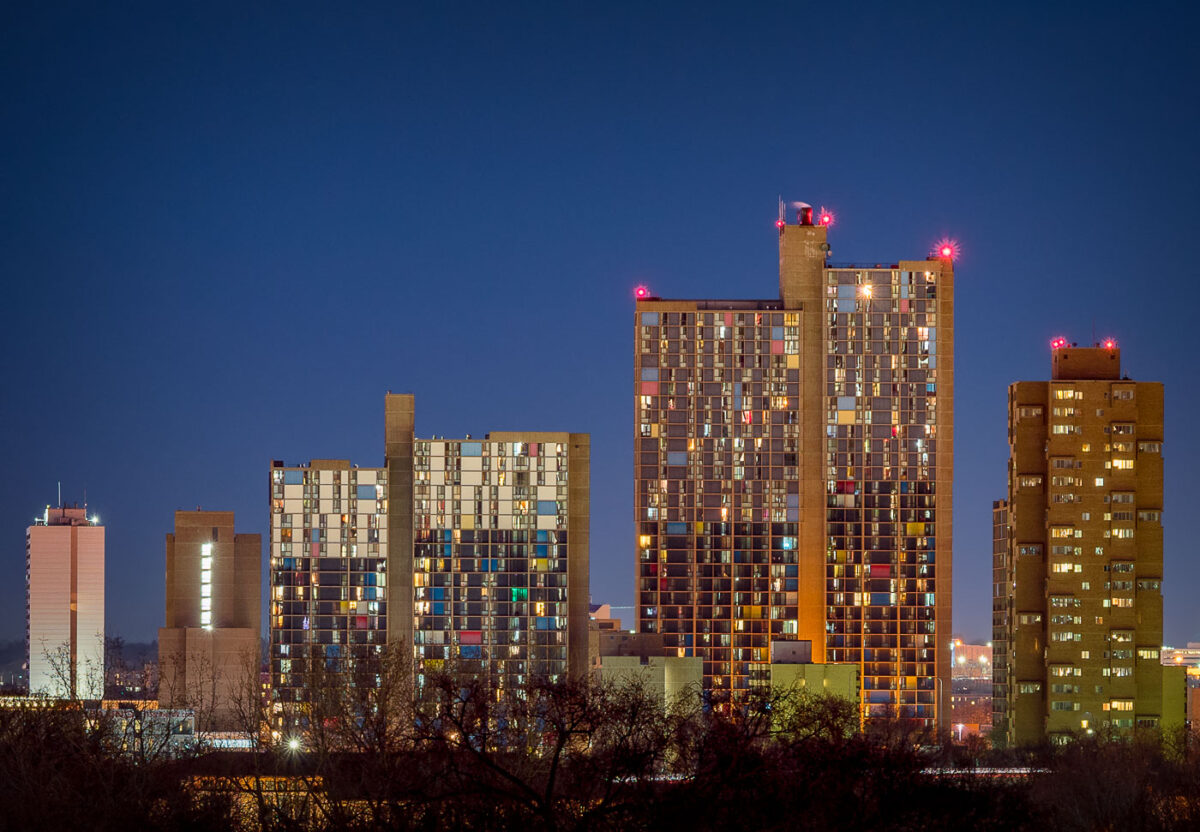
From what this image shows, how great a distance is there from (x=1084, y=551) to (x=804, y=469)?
2877 centimetres

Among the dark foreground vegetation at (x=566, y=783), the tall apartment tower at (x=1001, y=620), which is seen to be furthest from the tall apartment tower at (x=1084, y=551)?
the dark foreground vegetation at (x=566, y=783)

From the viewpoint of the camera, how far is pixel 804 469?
593ft

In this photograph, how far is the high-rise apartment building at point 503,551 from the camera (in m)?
176

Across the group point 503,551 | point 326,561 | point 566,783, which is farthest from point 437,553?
point 566,783

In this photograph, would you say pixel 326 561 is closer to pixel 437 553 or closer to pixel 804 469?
pixel 437 553

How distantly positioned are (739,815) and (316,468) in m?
142

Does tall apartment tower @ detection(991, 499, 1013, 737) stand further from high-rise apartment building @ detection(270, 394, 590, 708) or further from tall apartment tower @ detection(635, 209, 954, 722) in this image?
high-rise apartment building @ detection(270, 394, 590, 708)

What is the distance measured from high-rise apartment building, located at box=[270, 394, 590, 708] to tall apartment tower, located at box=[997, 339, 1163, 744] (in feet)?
131

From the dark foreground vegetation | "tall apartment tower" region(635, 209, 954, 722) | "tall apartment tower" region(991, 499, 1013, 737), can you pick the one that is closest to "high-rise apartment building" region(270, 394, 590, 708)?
"tall apartment tower" region(635, 209, 954, 722)

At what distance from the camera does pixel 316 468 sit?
590ft

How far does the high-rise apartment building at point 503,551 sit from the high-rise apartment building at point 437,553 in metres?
0.09

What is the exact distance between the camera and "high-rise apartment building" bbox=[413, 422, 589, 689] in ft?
577

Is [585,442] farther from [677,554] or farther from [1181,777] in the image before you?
[1181,777]

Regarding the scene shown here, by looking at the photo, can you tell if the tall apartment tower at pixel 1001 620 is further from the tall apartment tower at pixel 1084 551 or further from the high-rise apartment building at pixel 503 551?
the high-rise apartment building at pixel 503 551
